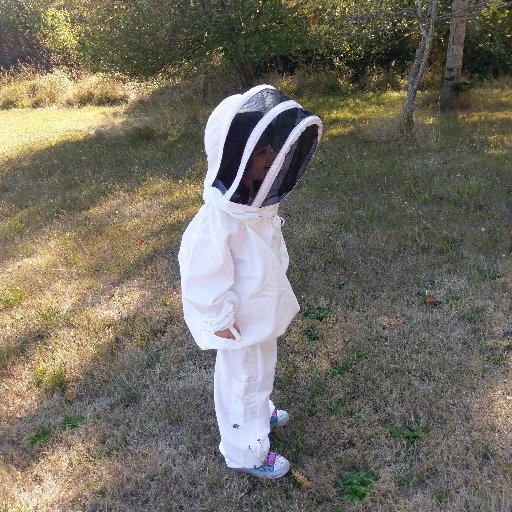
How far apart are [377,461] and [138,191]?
551 centimetres

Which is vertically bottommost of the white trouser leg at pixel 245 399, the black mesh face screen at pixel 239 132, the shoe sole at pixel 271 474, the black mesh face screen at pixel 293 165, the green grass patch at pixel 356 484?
the green grass patch at pixel 356 484

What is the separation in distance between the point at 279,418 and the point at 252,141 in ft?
5.98

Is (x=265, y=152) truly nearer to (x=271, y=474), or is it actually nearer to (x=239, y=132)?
(x=239, y=132)

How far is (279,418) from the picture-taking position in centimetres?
340

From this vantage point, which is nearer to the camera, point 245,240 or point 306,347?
point 245,240

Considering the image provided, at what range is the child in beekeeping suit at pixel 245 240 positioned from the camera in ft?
7.91

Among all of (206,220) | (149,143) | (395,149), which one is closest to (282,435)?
(206,220)

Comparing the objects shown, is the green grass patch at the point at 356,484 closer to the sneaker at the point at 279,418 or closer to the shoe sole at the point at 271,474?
the shoe sole at the point at 271,474

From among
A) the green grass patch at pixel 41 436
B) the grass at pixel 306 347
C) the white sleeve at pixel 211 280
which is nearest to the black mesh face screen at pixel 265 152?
the white sleeve at pixel 211 280

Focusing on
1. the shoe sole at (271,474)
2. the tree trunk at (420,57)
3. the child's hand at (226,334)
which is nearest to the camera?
the child's hand at (226,334)

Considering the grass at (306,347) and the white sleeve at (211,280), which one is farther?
the grass at (306,347)

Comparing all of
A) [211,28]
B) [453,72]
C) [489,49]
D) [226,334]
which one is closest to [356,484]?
[226,334]

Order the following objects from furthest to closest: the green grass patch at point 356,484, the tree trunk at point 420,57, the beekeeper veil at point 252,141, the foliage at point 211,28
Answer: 1. the foliage at point 211,28
2. the tree trunk at point 420,57
3. the green grass patch at point 356,484
4. the beekeeper veil at point 252,141

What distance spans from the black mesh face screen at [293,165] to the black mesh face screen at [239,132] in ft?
0.70
